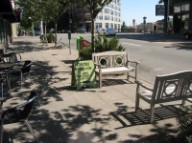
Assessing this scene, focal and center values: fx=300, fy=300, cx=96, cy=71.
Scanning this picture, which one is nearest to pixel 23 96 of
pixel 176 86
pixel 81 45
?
pixel 176 86

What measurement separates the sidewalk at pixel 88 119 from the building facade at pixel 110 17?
109681 millimetres

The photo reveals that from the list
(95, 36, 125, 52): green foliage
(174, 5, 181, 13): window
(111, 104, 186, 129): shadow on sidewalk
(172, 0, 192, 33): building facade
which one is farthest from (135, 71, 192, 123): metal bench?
(174, 5, 181, 13): window

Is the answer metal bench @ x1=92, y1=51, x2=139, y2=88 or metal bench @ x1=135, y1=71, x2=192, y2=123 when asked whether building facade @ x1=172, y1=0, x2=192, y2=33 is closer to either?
metal bench @ x1=92, y1=51, x2=139, y2=88

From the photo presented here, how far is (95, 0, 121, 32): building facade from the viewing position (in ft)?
412

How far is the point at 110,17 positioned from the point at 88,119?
448 feet

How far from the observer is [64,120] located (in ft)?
19.8

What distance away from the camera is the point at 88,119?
605 cm

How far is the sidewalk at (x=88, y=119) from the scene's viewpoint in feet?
17.0

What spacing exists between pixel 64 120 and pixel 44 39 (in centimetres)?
2597

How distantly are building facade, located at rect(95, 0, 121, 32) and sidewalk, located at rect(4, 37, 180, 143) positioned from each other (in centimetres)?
10968

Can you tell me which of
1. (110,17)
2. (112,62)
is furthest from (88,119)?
(110,17)

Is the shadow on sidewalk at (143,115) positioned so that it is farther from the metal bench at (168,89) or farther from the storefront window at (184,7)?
the storefront window at (184,7)

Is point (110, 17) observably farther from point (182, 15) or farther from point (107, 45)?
point (107, 45)

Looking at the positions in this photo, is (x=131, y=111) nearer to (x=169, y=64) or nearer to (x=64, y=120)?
(x=64, y=120)
